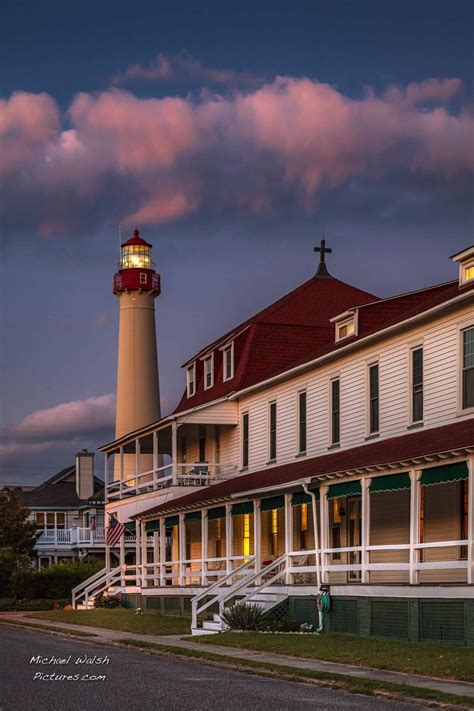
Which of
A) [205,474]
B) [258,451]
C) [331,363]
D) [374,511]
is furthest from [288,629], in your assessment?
[205,474]

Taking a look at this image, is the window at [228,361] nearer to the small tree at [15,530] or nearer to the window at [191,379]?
the window at [191,379]

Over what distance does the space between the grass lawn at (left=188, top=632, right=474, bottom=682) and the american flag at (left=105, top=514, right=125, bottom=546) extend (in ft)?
73.4

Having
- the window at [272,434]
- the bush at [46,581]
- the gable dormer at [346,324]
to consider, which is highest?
the gable dormer at [346,324]

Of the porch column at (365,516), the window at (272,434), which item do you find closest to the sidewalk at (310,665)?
the porch column at (365,516)

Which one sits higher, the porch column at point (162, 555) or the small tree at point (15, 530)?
the porch column at point (162, 555)

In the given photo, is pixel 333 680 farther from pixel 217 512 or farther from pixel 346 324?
pixel 346 324

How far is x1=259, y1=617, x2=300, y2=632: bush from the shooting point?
2947 centimetres

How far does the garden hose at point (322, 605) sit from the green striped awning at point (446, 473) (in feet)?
15.4

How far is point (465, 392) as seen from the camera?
2938 centimetres

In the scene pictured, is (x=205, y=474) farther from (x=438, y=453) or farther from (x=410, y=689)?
(x=410, y=689)

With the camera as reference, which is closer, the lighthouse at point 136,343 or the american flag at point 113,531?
the american flag at point 113,531

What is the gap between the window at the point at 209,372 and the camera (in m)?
50.8

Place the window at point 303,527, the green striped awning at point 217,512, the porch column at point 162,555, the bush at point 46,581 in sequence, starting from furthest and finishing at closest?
the bush at point 46,581, the porch column at point 162,555, the green striped awning at point 217,512, the window at point 303,527

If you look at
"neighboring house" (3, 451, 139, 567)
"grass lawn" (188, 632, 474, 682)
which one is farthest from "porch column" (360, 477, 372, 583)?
"neighboring house" (3, 451, 139, 567)
